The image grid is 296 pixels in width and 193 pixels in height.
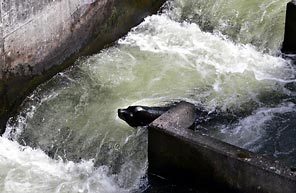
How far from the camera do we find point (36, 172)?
737 cm

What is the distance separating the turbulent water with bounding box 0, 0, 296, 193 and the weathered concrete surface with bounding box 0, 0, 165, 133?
17 cm

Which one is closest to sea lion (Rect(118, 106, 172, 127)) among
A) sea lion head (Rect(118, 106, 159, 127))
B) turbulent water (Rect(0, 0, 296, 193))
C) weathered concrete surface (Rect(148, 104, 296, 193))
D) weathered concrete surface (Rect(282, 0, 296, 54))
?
sea lion head (Rect(118, 106, 159, 127))

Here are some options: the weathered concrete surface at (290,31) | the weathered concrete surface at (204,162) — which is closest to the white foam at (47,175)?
the weathered concrete surface at (204,162)

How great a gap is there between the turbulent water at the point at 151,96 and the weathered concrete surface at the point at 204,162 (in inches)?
17.2

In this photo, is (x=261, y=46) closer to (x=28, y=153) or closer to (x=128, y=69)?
(x=128, y=69)

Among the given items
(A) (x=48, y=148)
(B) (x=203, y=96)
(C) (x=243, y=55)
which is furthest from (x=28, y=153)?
(C) (x=243, y=55)

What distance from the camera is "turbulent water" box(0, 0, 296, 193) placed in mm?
7371

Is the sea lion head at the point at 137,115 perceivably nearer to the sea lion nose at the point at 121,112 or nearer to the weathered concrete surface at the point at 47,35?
the sea lion nose at the point at 121,112

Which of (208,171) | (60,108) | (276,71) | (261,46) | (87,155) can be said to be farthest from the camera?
(261,46)

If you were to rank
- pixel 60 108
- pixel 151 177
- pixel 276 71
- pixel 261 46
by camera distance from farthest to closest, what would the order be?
1. pixel 261 46
2. pixel 276 71
3. pixel 60 108
4. pixel 151 177

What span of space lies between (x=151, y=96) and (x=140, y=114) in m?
0.95

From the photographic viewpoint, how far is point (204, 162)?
6.54 m

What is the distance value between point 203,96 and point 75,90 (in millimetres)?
1649

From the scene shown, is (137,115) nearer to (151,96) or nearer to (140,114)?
(140,114)
